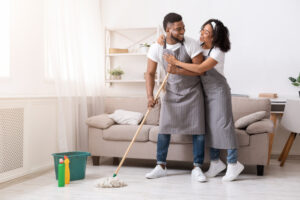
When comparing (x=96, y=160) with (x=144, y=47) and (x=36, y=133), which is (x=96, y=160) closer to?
(x=36, y=133)

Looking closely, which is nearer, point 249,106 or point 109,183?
point 109,183

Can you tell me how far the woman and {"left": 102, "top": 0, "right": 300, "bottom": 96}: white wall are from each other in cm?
138

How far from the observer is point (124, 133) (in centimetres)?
354

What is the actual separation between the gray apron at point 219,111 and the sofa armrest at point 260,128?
23 cm

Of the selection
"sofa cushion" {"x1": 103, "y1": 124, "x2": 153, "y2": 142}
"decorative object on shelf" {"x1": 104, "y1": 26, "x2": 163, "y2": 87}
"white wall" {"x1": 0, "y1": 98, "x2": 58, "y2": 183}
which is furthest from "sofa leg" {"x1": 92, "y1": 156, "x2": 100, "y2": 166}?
"decorative object on shelf" {"x1": 104, "y1": 26, "x2": 163, "y2": 87}

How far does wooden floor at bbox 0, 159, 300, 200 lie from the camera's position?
2580mm

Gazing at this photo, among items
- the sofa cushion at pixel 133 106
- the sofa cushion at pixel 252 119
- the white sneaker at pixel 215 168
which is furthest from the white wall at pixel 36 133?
the sofa cushion at pixel 252 119

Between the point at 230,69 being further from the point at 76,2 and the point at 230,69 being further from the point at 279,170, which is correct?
the point at 76,2

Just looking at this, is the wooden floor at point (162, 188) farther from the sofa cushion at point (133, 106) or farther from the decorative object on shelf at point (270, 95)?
the decorative object on shelf at point (270, 95)

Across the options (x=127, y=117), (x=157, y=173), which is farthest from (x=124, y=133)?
(x=157, y=173)

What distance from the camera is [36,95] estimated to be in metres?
3.38

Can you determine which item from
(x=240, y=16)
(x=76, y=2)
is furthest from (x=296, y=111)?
(x=76, y=2)

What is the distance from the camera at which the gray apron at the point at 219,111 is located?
10.1ft

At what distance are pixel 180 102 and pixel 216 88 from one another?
1.05ft
